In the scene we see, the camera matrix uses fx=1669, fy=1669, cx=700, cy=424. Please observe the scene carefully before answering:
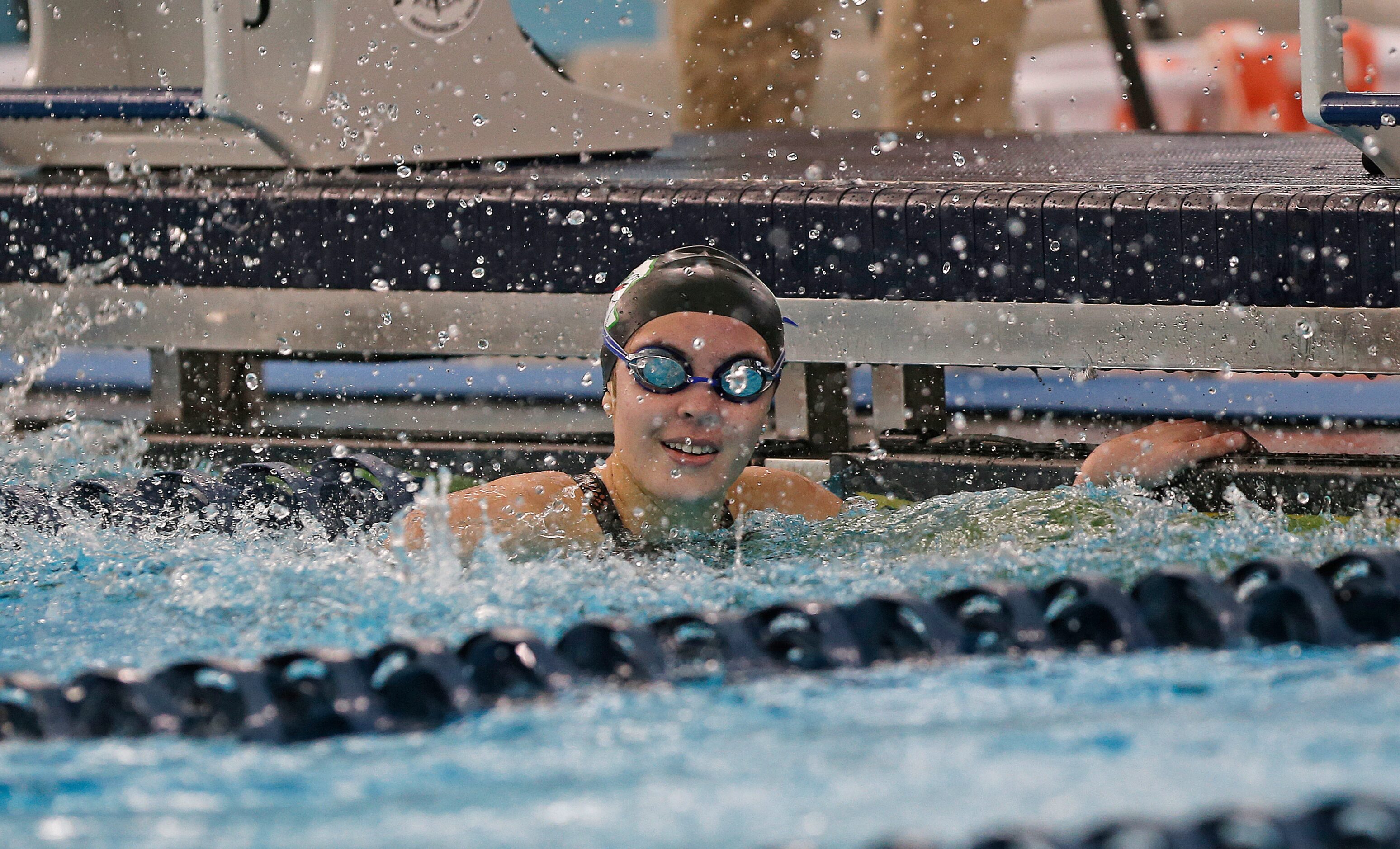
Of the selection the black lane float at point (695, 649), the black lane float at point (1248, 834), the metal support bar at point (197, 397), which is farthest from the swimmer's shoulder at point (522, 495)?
the black lane float at point (1248, 834)

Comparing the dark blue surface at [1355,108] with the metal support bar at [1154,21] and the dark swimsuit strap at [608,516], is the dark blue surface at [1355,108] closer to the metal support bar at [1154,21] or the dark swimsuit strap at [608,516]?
the dark swimsuit strap at [608,516]

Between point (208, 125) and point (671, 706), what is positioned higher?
point (208, 125)

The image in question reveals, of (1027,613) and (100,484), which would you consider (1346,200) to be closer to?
(1027,613)

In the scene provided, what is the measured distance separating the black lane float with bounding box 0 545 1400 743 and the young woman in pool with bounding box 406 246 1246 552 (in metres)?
0.34

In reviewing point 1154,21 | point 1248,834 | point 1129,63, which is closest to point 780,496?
point 1248,834

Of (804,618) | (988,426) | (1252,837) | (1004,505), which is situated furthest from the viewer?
(988,426)

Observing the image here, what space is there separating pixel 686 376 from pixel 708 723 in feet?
2.45

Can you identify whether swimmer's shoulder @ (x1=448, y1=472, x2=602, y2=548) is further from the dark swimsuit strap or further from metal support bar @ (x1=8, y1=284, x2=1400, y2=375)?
metal support bar @ (x1=8, y1=284, x2=1400, y2=375)

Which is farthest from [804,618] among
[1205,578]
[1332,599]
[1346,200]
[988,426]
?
[988,426]

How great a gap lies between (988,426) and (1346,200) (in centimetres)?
112

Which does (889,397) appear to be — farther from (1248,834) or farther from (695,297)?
(1248,834)

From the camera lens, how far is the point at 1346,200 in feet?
8.97

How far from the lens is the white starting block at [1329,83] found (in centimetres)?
277

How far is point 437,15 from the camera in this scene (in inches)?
156
